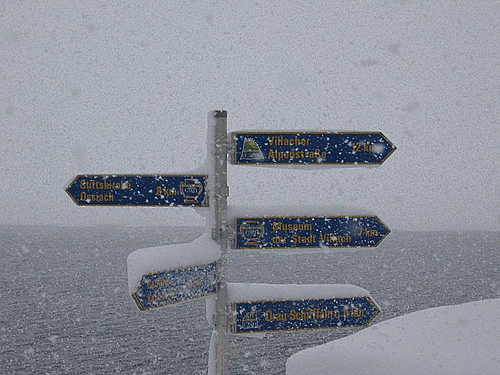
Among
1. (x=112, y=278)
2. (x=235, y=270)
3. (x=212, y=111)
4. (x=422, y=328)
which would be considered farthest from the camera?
(x=235, y=270)

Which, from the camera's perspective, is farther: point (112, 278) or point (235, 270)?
A: point (235, 270)

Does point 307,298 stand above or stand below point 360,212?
below

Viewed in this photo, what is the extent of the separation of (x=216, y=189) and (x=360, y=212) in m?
1.45

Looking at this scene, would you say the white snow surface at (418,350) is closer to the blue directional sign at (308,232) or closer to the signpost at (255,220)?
the signpost at (255,220)

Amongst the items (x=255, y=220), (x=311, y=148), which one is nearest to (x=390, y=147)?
(x=311, y=148)

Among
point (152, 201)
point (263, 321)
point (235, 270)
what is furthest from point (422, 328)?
point (235, 270)

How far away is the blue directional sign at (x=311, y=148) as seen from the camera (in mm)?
3966

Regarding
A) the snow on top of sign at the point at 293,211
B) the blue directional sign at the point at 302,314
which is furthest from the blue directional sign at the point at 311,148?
the blue directional sign at the point at 302,314

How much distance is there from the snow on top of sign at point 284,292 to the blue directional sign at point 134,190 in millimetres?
976

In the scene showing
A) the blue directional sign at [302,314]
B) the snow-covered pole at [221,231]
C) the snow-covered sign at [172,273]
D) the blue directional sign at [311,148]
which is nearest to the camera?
the snow-covered sign at [172,273]

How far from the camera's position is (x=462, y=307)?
664 centimetres

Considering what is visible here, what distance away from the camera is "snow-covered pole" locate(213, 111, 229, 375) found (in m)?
3.86

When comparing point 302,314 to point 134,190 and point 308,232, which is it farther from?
point 134,190

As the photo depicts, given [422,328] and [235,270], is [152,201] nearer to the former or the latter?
[422,328]
